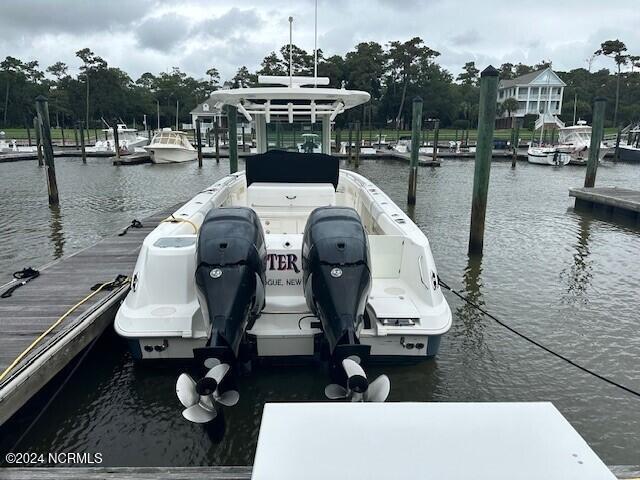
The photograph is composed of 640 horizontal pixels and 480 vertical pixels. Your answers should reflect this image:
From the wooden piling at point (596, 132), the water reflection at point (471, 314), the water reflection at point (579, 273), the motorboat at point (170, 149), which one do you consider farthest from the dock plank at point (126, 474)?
the motorboat at point (170, 149)

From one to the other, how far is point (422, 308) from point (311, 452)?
2.49 meters

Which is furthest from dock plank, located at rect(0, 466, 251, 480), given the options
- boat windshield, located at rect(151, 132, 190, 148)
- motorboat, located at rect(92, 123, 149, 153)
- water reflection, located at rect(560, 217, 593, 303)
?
motorboat, located at rect(92, 123, 149, 153)

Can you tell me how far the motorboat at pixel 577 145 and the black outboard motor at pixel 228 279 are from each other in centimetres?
3031

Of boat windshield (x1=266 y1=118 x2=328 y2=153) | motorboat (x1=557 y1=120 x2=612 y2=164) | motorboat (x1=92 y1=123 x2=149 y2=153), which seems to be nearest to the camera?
boat windshield (x1=266 y1=118 x2=328 y2=153)

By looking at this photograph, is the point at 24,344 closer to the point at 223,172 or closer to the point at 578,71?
the point at 223,172

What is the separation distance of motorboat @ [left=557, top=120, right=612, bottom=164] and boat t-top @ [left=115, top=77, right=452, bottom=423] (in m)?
29.3

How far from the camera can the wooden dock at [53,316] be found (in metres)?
3.21

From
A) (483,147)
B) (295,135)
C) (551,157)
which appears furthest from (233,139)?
(551,157)

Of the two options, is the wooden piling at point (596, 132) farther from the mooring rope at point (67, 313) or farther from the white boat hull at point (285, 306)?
the mooring rope at point (67, 313)

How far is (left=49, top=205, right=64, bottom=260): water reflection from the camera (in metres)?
8.94

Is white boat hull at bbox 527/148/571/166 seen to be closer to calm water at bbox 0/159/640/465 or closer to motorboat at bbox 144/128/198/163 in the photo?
calm water at bbox 0/159/640/465

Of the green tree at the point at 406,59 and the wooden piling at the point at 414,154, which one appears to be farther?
the green tree at the point at 406,59

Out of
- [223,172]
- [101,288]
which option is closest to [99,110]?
[223,172]

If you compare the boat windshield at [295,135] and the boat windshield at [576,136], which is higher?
the boat windshield at [576,136]
